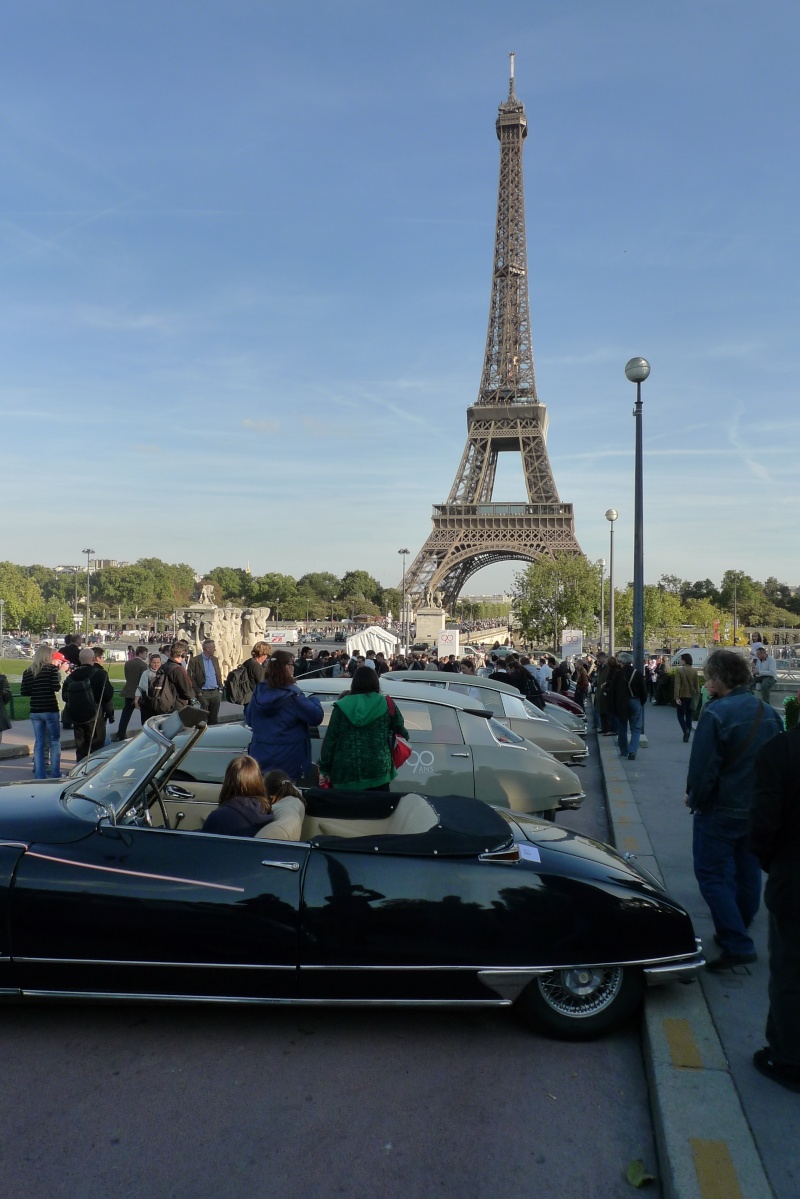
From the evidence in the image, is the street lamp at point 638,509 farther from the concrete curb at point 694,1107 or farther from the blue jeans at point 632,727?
the concrete curb at point 694,1107

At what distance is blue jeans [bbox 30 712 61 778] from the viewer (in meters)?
9.68

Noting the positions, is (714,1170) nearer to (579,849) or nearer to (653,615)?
(579,849)

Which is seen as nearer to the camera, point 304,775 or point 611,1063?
point 611,1063

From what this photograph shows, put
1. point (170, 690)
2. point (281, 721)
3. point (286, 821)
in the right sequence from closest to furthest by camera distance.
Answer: point (286, 821), point (281, 721), point (170, 690)

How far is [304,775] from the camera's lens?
20.9ft

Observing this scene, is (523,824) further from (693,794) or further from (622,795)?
(622,795)

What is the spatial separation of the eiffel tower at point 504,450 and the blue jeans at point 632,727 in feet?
173

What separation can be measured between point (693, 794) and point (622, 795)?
5405 mm

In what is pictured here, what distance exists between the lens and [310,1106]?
3.32 m

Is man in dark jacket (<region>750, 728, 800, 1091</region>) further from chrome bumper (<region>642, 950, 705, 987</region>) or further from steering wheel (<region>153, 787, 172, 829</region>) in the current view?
steering wheel (<region>153, 787, 172, 829</region>)

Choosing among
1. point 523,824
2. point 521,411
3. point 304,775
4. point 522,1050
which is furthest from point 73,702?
point 521,411

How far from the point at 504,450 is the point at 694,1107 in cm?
7751

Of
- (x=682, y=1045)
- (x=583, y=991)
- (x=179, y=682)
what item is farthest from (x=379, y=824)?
(x=179, y=682)

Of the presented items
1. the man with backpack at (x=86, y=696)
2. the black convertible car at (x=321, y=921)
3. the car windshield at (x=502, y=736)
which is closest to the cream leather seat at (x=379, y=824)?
the black convertible car at (x=321, y=921)
